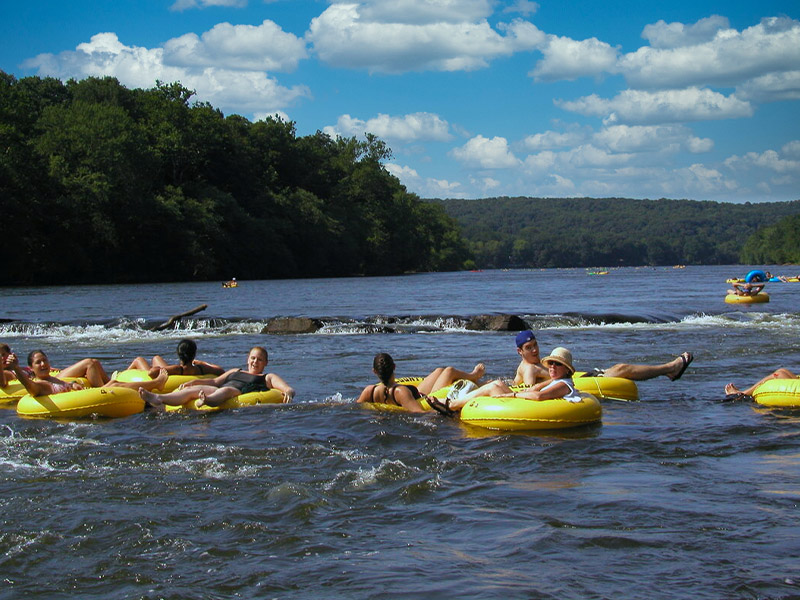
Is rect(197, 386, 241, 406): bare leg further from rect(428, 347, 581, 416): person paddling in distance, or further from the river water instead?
rect(428, 347, 581, 416): person paddling in distance

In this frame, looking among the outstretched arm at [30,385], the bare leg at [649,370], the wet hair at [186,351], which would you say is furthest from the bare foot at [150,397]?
the bare leg at [649,370]

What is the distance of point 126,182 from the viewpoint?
55875mm

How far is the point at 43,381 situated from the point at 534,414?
580cm

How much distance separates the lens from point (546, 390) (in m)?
9.20

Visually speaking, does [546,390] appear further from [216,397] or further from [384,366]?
[216,397]

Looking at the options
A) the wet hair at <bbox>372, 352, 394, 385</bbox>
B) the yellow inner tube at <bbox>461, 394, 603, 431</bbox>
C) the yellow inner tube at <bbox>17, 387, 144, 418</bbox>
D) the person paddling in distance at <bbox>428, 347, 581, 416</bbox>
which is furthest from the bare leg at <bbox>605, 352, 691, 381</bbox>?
the yellow inner tube at <bbox>17, 387, 144, 418</bbox>

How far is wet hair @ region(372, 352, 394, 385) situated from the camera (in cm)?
1017

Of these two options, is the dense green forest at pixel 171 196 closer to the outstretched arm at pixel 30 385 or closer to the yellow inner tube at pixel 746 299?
the yellow inner tube at pixel 746 299

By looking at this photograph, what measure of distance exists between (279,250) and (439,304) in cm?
3733

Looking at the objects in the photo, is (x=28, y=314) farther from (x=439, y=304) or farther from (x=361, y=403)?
(x=361, y=403)

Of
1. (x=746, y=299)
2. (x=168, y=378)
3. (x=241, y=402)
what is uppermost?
(x=746, y=299)

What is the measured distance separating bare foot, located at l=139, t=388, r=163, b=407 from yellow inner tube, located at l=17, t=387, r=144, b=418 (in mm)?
267

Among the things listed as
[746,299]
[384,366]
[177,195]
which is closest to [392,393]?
[384,366]

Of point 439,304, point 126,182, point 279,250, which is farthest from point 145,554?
point 279,250
